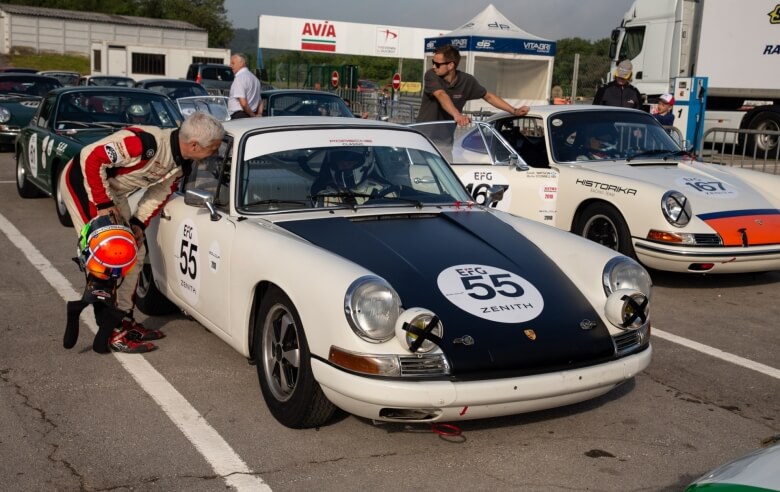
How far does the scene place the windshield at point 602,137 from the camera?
8.55 m

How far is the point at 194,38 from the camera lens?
6756 cm

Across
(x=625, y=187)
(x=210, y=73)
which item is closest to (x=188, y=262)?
(x=625, y=187)

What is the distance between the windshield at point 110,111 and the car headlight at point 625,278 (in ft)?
21.2

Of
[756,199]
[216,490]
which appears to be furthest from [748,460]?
[756,199]

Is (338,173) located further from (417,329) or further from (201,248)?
(417,329)

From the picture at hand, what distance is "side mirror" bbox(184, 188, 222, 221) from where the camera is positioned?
16.2 ft

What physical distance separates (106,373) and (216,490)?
5.64 ft

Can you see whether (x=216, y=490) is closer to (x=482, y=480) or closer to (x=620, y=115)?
(x=482, y=480)

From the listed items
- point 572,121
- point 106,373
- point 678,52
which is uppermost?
point 678,52

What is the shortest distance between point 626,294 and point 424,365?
118 cm

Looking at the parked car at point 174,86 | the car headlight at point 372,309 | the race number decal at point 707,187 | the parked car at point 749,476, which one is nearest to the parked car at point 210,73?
the parked car at point 174,86

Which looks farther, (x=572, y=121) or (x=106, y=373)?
(x=572, y=121)

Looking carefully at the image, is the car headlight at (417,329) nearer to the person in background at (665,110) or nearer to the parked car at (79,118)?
the parked car at (79,118)

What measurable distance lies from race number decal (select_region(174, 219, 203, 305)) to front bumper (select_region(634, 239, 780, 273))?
3.93 meters
